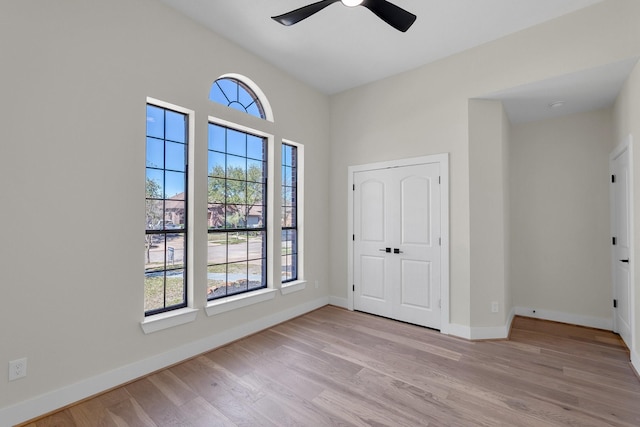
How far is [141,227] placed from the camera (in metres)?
2.39

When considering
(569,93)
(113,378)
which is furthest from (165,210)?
(569,93)

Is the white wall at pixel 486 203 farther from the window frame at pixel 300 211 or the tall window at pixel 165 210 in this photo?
the tall window at pixel 165 210

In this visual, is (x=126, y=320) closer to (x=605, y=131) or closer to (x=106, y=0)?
(x=106, y=0)

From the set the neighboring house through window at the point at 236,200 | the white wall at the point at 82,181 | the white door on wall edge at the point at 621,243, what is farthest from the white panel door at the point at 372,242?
the white door on wall edge at the point at 621,243

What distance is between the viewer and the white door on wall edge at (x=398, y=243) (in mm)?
3428

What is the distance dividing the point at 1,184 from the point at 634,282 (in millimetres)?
4835

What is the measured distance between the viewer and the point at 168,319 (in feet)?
8.25

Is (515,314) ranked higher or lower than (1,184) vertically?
lower

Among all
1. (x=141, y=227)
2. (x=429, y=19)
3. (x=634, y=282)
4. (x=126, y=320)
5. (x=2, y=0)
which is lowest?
(x=126, y=320)

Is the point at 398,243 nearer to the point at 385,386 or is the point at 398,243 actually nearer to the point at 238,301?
the point at 385,386

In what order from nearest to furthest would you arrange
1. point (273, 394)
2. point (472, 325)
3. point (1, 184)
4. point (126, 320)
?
point (1, 184), point (273, 394), point (126, 320), point (472, 325)

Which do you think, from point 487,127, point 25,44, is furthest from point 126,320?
point 487,127

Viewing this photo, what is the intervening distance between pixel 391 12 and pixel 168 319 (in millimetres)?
3055

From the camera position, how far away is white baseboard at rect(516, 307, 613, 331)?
11.0 feet
